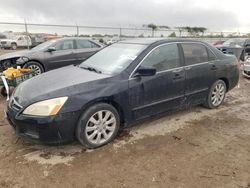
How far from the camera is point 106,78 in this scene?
3.72 meters

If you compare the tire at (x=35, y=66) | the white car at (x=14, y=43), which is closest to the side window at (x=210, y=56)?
the tire at (x=35, y=66)

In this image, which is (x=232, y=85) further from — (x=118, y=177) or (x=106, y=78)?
(x=118, y=177)

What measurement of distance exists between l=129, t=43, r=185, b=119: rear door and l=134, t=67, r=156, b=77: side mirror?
8cm

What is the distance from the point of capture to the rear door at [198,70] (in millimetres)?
4688

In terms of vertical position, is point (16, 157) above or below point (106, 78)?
below

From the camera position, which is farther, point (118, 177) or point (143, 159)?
point (143, 159)

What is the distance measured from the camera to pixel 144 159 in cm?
337

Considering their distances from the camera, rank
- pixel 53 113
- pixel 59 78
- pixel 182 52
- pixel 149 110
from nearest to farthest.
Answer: pixel 53 113
pixel 59 78
pixel 149 110
pixel 182 52

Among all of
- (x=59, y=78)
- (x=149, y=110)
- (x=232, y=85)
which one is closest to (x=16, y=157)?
(x=59, y=78)

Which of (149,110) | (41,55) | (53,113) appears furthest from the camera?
(41,55)

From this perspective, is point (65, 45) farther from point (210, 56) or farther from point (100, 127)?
point (100, 127)

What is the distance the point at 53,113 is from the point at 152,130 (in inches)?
71.4

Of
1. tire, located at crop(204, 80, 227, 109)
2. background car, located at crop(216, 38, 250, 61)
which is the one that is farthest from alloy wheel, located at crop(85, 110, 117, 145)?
background car, located at crop(216, 38, 250, 61)

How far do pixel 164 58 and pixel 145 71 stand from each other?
27.4 inches
